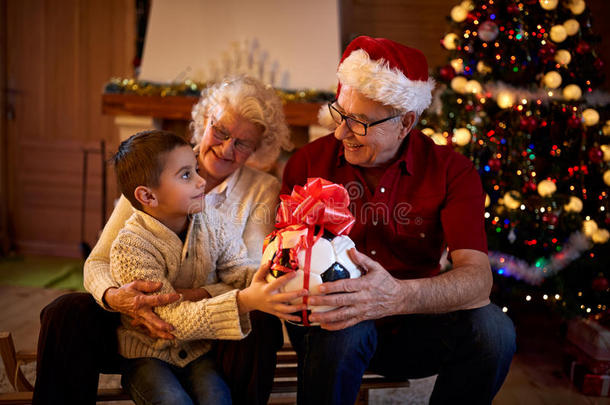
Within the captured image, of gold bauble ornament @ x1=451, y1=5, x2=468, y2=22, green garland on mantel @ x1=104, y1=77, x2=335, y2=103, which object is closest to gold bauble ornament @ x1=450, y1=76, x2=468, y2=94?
gold bauble ornament @ x1=451, y1=5, x2=468, y2=22

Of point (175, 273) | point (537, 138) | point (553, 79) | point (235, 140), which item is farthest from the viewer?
point (537, 138)

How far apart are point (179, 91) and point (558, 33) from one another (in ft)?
6.67

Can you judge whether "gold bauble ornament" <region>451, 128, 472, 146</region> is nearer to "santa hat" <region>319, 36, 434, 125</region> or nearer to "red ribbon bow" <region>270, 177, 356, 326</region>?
"santa hat" <region>319, 36, 434, 125</region>

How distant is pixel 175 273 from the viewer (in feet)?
4.70

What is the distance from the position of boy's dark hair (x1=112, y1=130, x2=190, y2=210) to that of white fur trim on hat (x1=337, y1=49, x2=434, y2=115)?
20.5 inches

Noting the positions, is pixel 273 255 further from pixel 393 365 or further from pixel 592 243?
pixel 592 243

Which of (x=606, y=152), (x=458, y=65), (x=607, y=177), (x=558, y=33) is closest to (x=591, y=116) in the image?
(x=606, y=152)

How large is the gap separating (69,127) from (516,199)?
3.19 m

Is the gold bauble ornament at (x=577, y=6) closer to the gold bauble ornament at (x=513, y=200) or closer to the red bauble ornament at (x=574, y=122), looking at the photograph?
the red bauble ornament at (x=574, y=122)

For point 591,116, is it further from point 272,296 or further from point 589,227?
point 272,296

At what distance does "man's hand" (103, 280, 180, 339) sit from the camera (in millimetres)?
1285

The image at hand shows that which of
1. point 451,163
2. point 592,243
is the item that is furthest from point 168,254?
point 592,243

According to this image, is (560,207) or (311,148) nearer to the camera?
(311,148)

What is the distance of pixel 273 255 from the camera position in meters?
1.23
